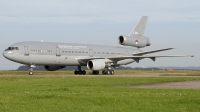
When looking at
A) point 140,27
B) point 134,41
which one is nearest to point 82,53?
point 134,41

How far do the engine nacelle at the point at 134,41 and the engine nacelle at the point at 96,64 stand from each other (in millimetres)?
8967

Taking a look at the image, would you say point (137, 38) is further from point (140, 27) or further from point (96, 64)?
point (96, 64)

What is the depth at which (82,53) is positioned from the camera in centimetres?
5050

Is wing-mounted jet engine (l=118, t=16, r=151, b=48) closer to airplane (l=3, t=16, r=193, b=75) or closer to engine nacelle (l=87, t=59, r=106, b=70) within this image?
airplane (l=3, t=16, r=193, b=75)

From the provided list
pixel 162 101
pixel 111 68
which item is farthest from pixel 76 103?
pixel 111 68

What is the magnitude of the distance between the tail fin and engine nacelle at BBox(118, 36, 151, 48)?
0.82 meters

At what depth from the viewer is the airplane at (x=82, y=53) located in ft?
146

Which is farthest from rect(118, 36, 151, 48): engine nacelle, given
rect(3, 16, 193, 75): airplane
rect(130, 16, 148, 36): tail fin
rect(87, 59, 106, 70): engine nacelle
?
rect(87, 59, 106, 70): engine nacelle

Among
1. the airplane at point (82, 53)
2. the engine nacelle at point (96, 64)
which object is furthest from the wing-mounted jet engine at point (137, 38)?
the engine nacelle at point (96, 64)

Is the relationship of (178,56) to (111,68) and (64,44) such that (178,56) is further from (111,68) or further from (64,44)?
(64,44)

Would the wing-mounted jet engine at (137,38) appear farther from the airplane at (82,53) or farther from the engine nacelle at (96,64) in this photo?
the engine nacelle at (96,64)

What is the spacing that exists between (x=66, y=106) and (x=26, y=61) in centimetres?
3283

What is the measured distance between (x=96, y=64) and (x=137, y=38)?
13800mm

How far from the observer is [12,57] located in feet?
143
